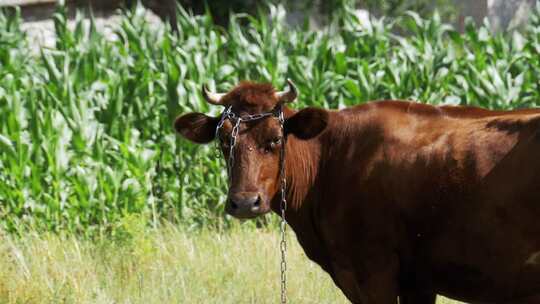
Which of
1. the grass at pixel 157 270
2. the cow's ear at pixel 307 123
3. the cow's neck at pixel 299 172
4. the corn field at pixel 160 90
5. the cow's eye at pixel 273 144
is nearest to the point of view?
the cow's eye at pixel 273 144

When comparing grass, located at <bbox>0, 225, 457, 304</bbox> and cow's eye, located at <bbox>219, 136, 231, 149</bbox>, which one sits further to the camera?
grass, located at <bbox>0, 225, 457, 304</bbox>

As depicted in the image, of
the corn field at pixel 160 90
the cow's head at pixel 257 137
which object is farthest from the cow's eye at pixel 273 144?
the corn field at pixel 160 90

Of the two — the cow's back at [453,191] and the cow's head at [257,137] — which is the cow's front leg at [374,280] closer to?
the cow's back at [453,191]

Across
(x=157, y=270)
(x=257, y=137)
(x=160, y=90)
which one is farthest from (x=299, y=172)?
(x=160, y=90)

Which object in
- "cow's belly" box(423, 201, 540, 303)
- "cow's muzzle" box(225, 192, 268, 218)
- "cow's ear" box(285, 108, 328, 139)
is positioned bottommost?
"cow's belly" box(423, 201, 540, 303)

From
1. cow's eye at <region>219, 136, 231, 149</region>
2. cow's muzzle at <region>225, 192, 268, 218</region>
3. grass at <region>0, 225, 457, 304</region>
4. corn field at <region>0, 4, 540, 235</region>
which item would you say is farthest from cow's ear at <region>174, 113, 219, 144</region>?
corn field at <region>0, 4, 540, 235</region>

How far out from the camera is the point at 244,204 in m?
6.24

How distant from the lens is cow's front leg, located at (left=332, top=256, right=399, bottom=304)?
633 cm

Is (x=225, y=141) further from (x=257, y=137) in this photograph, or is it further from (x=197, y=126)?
(x=197, y=126)

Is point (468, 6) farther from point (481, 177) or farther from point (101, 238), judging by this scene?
point (481, 177)

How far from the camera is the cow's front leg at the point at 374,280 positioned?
633 centimetres

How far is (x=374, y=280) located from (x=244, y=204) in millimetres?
882

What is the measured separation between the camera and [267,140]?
6469 millimetres

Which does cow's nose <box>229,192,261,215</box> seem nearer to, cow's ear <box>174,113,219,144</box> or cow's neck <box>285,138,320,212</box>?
cow's neck <box>285,138,320,212</box>
